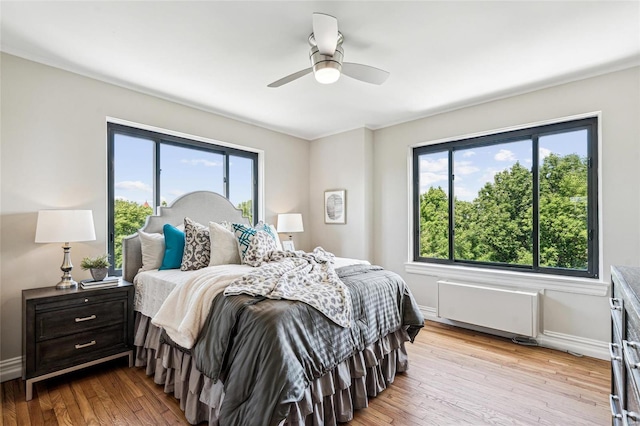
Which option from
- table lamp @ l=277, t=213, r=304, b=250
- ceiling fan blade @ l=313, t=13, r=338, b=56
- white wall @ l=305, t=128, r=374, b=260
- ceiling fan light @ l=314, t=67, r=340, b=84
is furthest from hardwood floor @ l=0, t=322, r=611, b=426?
ceiling fan blade @ l=313, t=13, r=338, b=56

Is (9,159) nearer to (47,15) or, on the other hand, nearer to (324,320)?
(47,15)

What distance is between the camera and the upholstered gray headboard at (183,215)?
2.86 m

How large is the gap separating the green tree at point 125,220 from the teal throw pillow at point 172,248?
53 cm

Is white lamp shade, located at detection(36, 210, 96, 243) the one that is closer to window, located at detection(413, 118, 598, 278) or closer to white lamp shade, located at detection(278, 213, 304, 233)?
white lamp shade, located at detection(278, 213, 304, 233)

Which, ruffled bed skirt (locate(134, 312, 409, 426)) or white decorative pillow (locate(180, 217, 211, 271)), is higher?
white decorative pillow (locate(180, 217, 211, 271))

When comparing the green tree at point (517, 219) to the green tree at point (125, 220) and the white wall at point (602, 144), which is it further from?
the green tree at point (125, 220)

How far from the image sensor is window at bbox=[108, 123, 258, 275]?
3.07 metres

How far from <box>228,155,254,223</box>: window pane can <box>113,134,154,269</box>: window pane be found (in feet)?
3.37

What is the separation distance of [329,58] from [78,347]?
2.82 meters

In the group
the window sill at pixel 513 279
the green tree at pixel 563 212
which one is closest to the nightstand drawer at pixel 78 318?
the window sill at pixel 513 279

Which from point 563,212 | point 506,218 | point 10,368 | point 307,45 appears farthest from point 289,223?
point 563,212

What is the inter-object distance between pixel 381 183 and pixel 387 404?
2.89 metres

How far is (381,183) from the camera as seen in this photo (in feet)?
14.5

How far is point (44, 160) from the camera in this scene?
2.59 m
